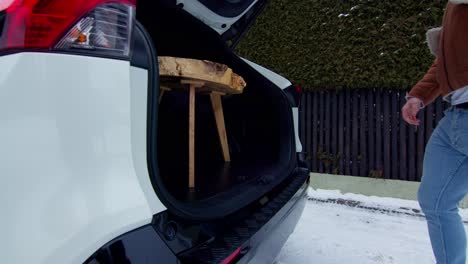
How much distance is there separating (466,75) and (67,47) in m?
1.36

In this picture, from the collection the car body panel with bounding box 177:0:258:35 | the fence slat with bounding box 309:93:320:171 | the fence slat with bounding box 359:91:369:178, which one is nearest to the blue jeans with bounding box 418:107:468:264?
the car body panel with bounding box 177:0:258:35

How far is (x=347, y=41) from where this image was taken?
3.84 m

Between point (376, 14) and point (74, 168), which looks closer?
point (74, 168)

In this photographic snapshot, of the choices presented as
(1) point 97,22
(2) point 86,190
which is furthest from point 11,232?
(1) point 97,22

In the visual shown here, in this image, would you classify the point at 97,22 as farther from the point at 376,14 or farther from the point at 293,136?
the point at 376,14

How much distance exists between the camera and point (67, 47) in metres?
0.67

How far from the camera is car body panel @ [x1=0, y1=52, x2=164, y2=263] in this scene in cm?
59

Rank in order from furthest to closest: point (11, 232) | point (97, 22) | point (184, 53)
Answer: point (184, 53) → point (97, 22) → point (11, 232)

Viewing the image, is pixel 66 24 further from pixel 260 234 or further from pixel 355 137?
pixel 355 137

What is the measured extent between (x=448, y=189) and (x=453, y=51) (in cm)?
56

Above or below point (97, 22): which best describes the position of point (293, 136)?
below

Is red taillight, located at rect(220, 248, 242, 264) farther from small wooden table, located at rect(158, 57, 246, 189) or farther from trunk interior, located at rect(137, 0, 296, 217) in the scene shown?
small wooden table, located at rect(158, 57, 246, 189)

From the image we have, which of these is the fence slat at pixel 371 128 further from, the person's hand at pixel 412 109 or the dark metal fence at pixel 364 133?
the person's hand at pixel 412 109

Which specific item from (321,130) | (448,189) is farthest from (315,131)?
(448,189)
